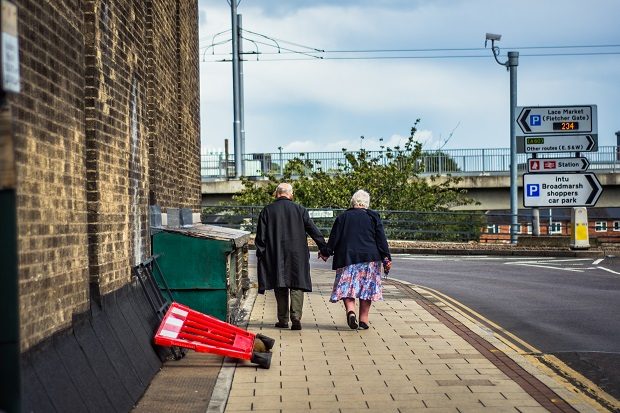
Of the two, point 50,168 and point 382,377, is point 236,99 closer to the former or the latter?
point 382,377

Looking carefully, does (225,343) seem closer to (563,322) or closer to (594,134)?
(563,322)

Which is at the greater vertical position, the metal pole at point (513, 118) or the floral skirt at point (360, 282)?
the metal pole at point (513, 118)

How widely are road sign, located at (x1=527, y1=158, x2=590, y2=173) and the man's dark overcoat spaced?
18.5 m

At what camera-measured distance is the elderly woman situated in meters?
11.2

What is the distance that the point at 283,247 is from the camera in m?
11.1

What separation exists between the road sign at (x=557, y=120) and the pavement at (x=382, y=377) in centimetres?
1799

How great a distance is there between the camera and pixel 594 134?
2852cm

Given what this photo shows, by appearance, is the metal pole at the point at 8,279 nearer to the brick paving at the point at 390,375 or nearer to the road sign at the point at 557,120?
the brick paving at the point at 390,375

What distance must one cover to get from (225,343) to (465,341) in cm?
273

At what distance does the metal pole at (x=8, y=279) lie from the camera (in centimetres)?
294

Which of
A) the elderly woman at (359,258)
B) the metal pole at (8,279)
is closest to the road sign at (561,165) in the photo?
the elderly woman at (359,258)

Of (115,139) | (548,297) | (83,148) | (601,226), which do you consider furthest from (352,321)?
(601,226)

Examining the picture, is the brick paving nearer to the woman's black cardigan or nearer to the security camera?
the woman's black cardigan

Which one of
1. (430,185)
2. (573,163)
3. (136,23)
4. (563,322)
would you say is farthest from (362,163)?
(136,23)
